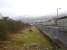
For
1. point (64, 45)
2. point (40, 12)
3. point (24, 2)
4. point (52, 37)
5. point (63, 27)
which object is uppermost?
point (24, 2)

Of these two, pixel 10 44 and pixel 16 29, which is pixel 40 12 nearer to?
pixel 16 29

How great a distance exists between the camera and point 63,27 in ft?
5.85

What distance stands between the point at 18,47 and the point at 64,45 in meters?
0.62

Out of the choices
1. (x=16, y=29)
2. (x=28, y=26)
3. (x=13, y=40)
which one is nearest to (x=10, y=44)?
(x=13, y=40)

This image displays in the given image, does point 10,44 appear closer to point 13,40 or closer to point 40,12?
point 13,40

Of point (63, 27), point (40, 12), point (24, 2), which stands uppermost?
point (24, 2)

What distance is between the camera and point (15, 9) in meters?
1.76

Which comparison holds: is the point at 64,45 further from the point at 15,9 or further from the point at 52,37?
the point at 15,9

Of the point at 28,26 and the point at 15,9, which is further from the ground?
the point at 15,9

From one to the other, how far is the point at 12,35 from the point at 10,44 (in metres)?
0.12

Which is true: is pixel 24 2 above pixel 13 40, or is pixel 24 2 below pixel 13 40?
above

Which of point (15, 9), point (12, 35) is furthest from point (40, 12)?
point (12, 35)

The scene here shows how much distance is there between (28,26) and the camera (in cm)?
175

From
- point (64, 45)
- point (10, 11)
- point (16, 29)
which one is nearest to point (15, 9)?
point (10, 11)
